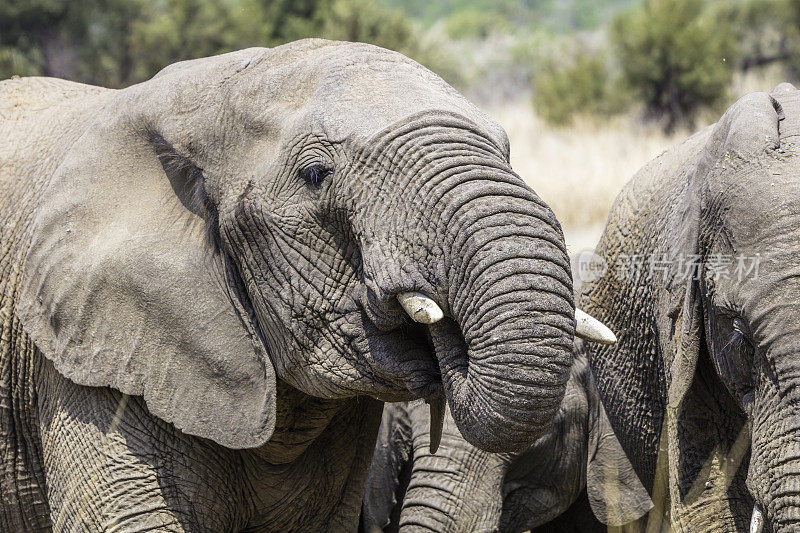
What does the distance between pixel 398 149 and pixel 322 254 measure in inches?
13.9

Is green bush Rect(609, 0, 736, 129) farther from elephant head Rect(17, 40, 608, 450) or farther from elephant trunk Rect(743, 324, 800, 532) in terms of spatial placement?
elephant head Rect(17, 40, 608, 450)

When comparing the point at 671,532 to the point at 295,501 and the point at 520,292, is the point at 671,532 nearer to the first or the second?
the point at 295,501

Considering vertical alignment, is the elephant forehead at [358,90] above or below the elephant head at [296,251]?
above

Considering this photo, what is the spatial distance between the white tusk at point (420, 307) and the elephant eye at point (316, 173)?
0.40 m

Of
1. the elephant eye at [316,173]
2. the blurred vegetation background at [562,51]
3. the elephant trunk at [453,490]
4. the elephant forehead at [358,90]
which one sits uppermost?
the elephant forehead at [358,90]

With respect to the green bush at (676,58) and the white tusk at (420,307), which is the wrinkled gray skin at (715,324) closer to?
the white tusk at (420,307)

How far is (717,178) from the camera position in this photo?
3.91m

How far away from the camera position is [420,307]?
2.89m

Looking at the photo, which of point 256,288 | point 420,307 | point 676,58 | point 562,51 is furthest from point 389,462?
point 562,51

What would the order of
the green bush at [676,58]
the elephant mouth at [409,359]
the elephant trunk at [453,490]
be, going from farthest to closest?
the green bush at [676,58]
the elephant trunk at [453,490]
the elephant mouth at [409,359]

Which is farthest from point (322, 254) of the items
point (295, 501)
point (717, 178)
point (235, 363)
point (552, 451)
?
point (552, 451)

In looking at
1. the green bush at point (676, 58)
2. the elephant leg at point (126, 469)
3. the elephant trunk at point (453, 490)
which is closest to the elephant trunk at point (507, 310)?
the elephant leg at point (126, 469)

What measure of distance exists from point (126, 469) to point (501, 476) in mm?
1975

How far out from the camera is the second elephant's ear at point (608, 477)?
5391mm
